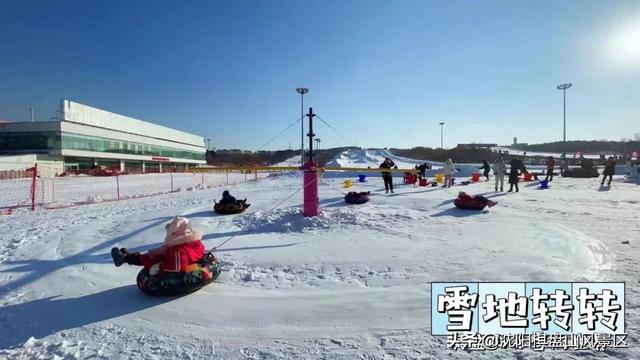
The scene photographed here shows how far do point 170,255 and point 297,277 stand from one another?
6.09 ft

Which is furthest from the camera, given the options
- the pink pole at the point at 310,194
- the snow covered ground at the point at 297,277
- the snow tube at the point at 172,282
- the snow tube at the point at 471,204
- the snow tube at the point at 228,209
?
the snow tube at the point at 228,209

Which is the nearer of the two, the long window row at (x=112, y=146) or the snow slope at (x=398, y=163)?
the snow slope at (x=398, y=163)

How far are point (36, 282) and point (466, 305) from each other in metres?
6.21

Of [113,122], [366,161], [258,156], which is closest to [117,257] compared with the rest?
[366,161]

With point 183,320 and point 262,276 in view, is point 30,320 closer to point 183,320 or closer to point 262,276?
point 183,320

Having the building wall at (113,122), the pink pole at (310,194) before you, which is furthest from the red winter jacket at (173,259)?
the building wall at (113,122)

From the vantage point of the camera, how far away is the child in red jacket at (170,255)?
4168 mm

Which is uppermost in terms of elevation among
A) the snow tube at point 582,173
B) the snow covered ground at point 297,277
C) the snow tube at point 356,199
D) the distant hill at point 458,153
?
the distant hill at point 458,153

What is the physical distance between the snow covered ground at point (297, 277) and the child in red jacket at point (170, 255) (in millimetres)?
436

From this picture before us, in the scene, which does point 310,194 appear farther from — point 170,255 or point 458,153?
point 458,153

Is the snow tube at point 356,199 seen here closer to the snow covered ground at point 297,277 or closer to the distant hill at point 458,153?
the snow covered ground at point 297,277

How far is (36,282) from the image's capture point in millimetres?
5012

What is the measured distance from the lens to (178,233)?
4207 millimetres

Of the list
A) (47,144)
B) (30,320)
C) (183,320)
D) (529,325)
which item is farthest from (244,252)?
(47,144)
